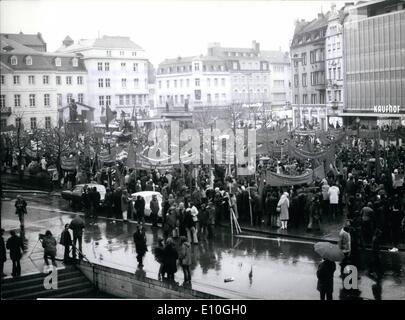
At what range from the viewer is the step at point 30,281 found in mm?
14867

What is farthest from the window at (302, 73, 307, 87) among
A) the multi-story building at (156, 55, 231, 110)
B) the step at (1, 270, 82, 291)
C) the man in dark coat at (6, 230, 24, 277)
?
the man in dark coat at (6, 230, 24, 277)

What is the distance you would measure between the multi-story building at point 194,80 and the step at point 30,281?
20948 millimetres

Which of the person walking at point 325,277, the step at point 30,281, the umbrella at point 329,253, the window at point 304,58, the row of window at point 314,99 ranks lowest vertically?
the step at point 30,281

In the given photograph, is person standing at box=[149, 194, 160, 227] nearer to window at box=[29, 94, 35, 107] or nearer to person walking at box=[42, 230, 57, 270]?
person walking at box=[42, 230, 57, 270]

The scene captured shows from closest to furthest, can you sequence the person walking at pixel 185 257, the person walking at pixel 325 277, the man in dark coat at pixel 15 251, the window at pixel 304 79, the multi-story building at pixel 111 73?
the person walking at pixel 325 277 → the person walking at pixel 185 257 → the man in dark coat at pixel 15 251 → the multi-story building at pixel 111 73 → the window at pixel 304 79

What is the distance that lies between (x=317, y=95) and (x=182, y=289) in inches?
1647

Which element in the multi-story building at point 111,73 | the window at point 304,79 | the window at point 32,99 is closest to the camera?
the multi-story building at point 111,73

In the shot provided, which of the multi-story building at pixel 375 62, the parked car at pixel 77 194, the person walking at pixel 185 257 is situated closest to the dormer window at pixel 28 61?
the parked car at pixel 77 194

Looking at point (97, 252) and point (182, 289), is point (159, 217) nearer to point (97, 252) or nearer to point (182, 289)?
point (97, 252)

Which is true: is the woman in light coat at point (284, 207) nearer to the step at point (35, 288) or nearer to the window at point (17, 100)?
the step at point (35, 288)

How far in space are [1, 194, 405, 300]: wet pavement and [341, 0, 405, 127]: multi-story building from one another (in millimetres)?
12119

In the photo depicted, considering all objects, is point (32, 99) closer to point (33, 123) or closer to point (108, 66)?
point (33, 123)

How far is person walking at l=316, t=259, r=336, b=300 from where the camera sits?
1207 cm
